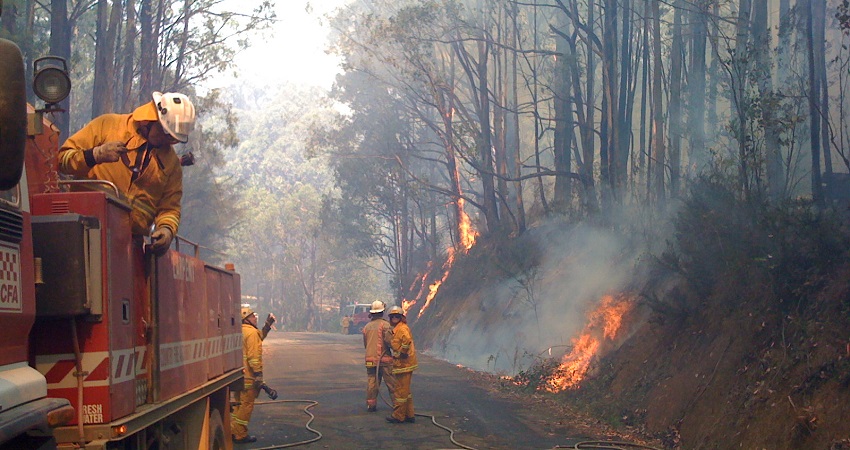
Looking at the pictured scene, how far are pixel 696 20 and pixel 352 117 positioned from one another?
98.8 ft

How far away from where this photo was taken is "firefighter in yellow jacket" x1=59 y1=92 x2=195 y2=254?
6.00m

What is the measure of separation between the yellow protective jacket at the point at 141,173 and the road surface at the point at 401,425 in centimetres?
614

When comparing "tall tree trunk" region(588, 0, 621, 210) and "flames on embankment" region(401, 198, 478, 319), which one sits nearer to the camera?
"tall tree trunk" region(588, 0, 621, 210)

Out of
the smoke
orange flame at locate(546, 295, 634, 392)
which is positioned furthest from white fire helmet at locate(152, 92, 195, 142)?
the smoke

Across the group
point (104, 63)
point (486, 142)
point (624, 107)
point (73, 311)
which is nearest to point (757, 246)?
point (73, 311)

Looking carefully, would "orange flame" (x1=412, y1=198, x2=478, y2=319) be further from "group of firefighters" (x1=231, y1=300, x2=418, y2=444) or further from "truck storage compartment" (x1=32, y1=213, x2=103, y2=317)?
"truck storage compartment" (x1=32, y1=213, x2=103, y2=317)

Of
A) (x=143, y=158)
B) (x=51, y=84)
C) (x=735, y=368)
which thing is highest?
(x=51, y=84)

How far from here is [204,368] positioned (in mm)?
7535

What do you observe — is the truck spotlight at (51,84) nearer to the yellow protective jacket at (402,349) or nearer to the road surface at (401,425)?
the road surface at (401,425)

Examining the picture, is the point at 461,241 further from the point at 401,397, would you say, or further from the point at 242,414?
the point at 242,414

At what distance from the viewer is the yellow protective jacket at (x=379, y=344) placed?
15.1 meters

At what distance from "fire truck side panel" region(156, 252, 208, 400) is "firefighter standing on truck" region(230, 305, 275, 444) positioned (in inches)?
176

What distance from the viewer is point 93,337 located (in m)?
4.71

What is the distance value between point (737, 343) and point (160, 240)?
919 centimetres
